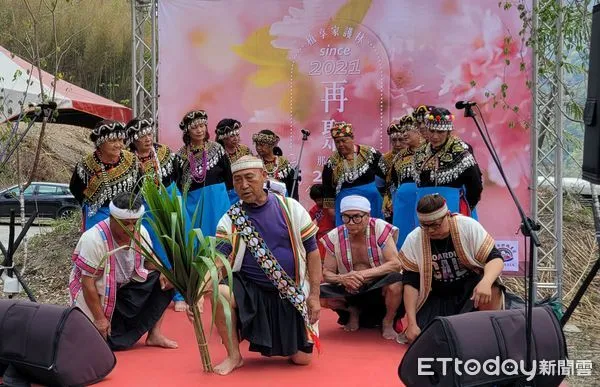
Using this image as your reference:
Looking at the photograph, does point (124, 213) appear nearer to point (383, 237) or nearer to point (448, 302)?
point (383, 237)

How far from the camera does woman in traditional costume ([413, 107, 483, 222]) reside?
466 centimetres

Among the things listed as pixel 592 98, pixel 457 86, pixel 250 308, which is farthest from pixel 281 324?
pixel 457 86

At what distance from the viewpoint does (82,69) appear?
17.9 metres

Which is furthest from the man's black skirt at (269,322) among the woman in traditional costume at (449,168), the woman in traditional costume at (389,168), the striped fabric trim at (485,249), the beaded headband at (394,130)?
the beaded headband at (394,130)

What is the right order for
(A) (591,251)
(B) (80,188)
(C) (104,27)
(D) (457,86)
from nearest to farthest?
(B) (80,188) < (D) (457,86) < (A) (591,251) < (C) (104,27)

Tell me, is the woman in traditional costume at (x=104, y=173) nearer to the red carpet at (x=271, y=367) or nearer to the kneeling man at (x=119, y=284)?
the kneeling man at (x=119, y=284)

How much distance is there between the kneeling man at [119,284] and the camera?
12.2ft

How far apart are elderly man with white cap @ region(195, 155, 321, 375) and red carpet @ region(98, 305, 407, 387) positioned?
100mm

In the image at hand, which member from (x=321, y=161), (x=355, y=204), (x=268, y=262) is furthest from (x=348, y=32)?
(x=268, y=262)

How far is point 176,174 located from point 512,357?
2776 millimetres

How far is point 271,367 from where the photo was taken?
3576mm

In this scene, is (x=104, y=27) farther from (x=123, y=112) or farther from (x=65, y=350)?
(x=65, y=350)

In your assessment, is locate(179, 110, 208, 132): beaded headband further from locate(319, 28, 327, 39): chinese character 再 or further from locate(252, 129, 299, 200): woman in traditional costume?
locate(319, 28, 327, 39): chinese character 再

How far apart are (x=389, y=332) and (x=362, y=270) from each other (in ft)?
1.18
